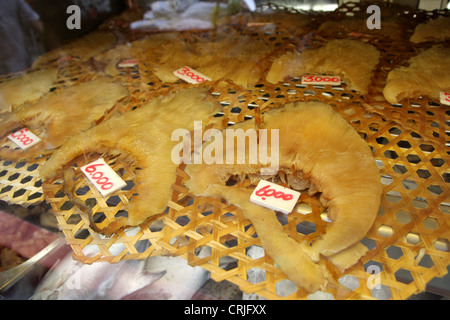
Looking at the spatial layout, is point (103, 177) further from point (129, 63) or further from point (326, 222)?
point (129, 63)

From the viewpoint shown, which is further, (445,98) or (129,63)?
(129,63)

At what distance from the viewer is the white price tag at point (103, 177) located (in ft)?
3.96

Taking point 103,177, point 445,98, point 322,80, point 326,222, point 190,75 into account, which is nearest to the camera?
point 326,222

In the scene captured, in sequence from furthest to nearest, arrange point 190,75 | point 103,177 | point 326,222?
point 190,75, point 103,177, point 326,222

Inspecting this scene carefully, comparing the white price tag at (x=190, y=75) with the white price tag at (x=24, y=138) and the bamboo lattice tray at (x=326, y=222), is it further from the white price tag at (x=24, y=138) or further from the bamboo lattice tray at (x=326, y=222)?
the white price tag at (x=24, y=138)

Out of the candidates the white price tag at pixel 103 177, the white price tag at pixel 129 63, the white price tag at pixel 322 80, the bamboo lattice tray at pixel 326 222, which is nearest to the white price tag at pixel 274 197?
the bamboo lattice tray at pixel 326 222

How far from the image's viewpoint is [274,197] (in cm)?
106

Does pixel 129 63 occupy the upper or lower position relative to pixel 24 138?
upper

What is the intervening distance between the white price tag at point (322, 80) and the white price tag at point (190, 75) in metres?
0.52

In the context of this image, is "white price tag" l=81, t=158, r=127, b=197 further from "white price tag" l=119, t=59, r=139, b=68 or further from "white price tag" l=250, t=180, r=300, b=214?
"white price tag" l=119, t=59, r=139, b=68

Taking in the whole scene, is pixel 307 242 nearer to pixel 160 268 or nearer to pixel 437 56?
pixel 160 268

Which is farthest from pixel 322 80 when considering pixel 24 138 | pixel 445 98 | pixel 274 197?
pixel 24 138

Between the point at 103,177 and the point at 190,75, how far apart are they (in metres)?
0.81
